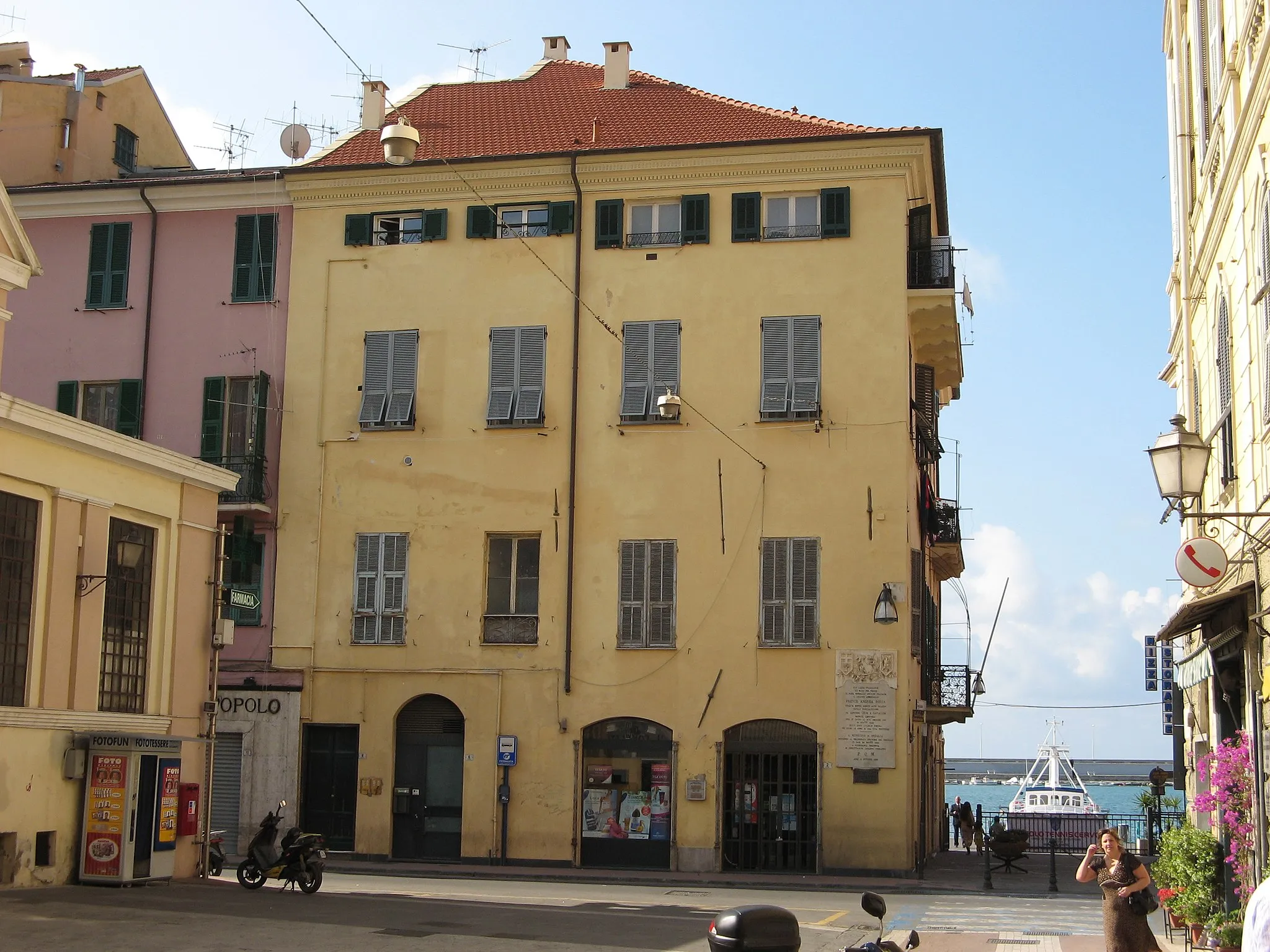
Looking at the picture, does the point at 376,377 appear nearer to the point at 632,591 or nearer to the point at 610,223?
the point at 610,223

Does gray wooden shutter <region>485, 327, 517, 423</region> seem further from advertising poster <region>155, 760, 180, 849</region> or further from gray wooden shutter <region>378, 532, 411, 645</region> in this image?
advertising poster <region>155, 760, 180, 849</region>

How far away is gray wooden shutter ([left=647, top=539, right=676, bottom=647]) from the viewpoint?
28.6m

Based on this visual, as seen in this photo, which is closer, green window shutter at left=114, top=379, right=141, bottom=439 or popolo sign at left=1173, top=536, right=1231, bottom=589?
popolo sign at left=1173, top=536, right=1231, bottom=589

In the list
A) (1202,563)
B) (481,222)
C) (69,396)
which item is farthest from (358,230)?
(1202,563)

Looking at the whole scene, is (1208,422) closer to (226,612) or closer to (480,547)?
(480,547)

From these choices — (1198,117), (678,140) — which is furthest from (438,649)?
(1198,117)

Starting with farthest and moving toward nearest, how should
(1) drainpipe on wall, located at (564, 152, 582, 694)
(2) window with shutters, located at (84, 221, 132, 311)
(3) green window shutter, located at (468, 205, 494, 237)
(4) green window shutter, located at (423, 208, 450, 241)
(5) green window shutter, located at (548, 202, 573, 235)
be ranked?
1. (2) window with shutters, located at (84, 221, 132, 311)
2. (4) green window shutter, located at (423, 208, 450, 241)
3. (3) green window shutter, located at (468, 205, 494, 237)
4. (5) green window shutter, located at (548, 202, 573, 235)
5. (1) drainpipe on wall, located at (564, 152, 582, 694)

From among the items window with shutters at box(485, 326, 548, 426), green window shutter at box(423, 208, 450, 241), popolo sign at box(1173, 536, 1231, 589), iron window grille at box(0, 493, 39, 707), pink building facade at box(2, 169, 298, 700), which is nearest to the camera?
popolo sign at box(1173, 536, 1231, 589)

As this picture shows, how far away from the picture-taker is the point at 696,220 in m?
29.8

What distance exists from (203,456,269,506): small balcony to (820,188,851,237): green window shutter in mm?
12336

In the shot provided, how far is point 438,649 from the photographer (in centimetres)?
2953

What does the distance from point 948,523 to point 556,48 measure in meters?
15.2

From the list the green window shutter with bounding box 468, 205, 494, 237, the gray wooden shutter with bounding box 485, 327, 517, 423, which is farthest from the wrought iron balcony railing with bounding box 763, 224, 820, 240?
the green window shutter with bounding box 468, 205, 494, 237

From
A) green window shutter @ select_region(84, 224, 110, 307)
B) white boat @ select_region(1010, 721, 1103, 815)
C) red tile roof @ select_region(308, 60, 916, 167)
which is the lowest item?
white boat @ select_region(1010, 721, 1103, 815)
